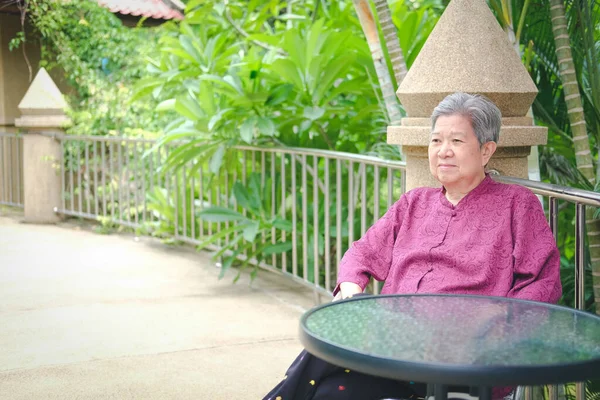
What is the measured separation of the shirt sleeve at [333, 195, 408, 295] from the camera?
110 inches

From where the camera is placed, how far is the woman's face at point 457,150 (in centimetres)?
275

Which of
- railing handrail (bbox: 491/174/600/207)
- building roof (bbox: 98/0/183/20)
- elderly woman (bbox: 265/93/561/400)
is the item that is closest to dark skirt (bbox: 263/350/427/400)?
elderly woman (bbox: 265/93/561/400)

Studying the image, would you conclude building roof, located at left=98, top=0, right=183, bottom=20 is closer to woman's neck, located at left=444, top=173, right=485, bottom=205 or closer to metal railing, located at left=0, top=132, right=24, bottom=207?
metal railing, located at left=0, top=132, right=24, bottom=207

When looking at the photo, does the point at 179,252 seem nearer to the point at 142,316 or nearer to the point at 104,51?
the point at 142,316

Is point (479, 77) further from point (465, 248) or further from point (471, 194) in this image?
point (465, 248)

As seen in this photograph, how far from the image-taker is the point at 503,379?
165 centimetres

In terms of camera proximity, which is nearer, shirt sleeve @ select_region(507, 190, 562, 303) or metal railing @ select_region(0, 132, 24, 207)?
shirt sleeve @ select_region(507, 190, 562, 303)

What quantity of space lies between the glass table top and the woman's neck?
0.55m

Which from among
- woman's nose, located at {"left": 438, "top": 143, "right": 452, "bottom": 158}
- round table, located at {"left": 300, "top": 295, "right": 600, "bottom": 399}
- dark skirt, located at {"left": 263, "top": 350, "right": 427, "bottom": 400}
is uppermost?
woman's nose, located at {"left": 438, "top": 143, "right": 452, "bottom": 158}

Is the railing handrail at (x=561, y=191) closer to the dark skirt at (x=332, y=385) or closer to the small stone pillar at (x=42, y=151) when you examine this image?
the dark skirt at (x=332, y=385)

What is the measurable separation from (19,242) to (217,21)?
9.62 feet

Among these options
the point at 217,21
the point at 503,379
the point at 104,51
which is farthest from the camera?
the point at 104,51

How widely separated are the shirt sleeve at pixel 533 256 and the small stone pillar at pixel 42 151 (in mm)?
7776

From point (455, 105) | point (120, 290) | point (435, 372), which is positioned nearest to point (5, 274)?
point (120, 290)
